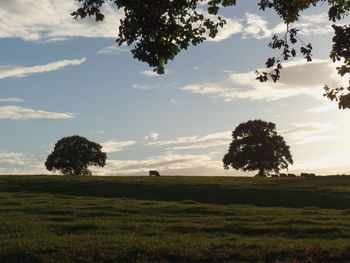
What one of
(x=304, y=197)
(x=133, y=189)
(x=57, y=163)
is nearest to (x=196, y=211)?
(x=304, y=197)

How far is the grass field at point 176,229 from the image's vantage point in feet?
77.5

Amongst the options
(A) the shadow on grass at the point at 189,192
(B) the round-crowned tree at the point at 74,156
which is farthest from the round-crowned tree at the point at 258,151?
(A) the shadow on grass at the point at 189,192

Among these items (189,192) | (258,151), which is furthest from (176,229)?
(258,151)

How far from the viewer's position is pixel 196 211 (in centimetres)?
4259

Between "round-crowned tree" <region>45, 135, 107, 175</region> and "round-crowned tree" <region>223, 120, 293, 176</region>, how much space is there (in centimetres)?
2886

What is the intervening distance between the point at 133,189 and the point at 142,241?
1490 inches

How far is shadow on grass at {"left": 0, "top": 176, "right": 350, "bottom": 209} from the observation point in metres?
54.3

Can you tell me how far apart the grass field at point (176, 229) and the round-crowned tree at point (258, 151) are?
55561mm

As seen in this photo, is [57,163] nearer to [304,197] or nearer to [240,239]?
[304,197]

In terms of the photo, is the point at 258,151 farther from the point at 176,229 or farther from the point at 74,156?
the point at 176,229

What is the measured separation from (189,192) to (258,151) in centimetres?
5590

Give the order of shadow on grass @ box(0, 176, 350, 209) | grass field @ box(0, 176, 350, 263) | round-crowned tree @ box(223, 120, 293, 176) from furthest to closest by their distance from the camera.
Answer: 1. round-crowned tree @ box(223, 120, 293, 176)
2. shadow on grass @ box(0, 176, 350, 209)
3. grass field @ box(0, 176, 350, 263)

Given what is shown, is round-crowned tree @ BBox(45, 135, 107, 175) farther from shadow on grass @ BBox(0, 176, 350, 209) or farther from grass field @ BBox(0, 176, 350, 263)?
grass field @ BBox(0, 176, 350, 263)

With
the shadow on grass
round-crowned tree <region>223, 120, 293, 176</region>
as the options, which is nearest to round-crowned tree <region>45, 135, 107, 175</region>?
round-crowned tree <region>223, 120, 293, 176</region>
